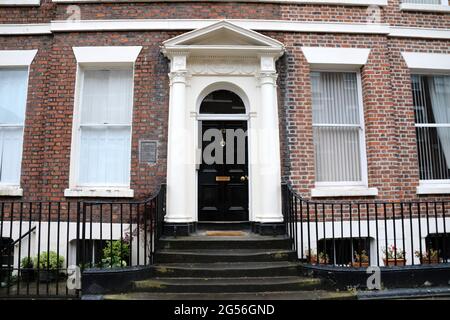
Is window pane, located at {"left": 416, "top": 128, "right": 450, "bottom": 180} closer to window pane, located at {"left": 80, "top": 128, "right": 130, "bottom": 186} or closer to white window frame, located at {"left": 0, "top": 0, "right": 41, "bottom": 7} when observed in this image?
window pane, located at {"left": 80, "top": 128, "right": 130, "bottom": 186}

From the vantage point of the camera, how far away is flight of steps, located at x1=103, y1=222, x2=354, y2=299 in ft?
15.1

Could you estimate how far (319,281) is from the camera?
4785mm

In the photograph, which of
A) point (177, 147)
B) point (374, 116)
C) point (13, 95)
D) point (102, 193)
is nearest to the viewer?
point (177, 147)

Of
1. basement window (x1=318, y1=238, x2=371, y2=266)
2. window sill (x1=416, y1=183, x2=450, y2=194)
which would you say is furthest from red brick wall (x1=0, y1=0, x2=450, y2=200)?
basement window (x1=318, y1=238, x2=371, y2=266)

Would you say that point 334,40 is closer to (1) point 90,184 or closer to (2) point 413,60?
(2) point 413,60

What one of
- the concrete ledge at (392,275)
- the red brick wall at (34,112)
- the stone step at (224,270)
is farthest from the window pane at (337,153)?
the red brick wall at (34,112)

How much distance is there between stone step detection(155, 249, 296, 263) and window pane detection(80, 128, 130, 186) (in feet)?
6.19

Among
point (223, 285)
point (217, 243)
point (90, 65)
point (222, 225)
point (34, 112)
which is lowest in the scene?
point (223, 285)

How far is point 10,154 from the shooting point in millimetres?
6590

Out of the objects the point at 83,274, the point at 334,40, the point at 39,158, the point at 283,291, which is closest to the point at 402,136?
the point at 334,40

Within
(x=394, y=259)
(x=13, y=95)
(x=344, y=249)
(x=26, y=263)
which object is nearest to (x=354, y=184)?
(x=344, y=249)

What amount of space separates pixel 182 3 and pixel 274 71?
233cm

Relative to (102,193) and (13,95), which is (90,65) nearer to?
(13,95)

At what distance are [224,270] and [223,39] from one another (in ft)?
13.9
